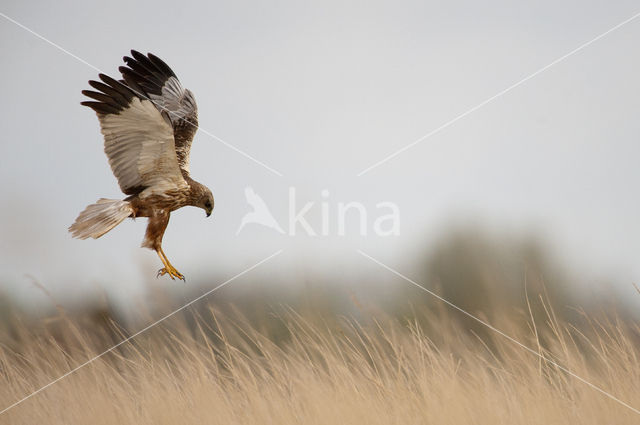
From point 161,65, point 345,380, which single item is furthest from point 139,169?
point 345,380

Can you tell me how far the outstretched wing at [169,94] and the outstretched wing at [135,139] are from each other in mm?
192

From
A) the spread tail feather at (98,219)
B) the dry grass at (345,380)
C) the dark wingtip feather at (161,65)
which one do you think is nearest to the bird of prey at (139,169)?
the spread tail feather at (98,219)

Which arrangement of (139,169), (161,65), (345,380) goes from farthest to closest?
(161,65) < (139,169) < (345,380)

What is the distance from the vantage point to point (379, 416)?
3967mm

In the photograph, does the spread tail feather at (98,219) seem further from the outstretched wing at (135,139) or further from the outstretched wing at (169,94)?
the outstretched wing at (169,94)

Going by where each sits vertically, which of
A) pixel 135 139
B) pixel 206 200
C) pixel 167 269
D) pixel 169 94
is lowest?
pixel 167 269

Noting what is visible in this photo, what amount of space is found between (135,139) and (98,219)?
554mm

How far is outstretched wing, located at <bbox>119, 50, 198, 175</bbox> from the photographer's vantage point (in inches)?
170

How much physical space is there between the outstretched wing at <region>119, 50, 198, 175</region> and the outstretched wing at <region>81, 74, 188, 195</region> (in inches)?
7.6

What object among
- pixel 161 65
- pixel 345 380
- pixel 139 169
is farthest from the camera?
pixel 161 65

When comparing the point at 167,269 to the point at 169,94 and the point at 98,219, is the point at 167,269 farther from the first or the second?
the point at 169,94

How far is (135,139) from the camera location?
4074 millimetres

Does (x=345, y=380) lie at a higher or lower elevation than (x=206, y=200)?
lower

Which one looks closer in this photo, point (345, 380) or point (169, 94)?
point (345, 380)
